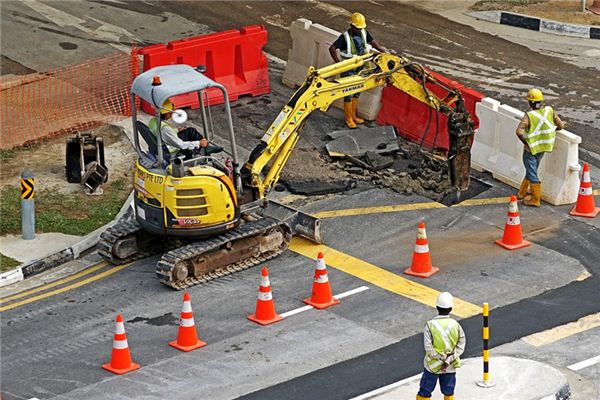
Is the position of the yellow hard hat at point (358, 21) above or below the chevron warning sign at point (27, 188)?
above

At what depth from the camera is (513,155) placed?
22.0m

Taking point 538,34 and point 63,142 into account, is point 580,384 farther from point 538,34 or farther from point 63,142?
point 538,34

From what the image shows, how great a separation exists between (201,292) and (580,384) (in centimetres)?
519

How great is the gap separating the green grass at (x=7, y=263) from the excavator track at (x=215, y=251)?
7.01 feet

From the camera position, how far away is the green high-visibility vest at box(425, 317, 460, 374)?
14.3 metres

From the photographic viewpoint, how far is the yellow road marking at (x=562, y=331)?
16.9 meters

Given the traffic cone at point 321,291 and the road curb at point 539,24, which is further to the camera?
the road curb at point 539,24

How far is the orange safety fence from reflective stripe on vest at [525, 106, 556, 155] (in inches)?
300

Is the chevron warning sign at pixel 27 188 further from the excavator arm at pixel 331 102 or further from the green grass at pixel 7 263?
the excavator arm at pixel 331 102

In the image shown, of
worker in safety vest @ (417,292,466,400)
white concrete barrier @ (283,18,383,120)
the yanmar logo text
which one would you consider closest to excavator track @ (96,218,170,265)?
the yanmar logo text

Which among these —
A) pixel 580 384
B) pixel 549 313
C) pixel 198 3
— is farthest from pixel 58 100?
pixel 580 384

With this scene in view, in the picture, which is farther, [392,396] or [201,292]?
[201,292]

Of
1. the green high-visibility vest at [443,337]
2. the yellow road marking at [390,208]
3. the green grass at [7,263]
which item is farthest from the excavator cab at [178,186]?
the green high-visibility vest at [443,337]

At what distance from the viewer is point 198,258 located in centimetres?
1862
